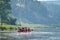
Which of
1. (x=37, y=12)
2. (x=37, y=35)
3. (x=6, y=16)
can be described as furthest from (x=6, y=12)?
(x=37, y=35)

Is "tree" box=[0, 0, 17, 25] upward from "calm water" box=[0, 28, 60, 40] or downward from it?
upward

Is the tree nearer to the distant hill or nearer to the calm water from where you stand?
the distant hill

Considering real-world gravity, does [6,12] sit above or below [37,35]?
above

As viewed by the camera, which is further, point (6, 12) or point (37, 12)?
point (6, 12)

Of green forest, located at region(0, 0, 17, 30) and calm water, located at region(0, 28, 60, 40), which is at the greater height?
green forest, located at region(0, 0, 17, 30)

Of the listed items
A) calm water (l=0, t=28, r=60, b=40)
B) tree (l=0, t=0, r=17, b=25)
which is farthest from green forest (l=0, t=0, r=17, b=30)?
calm water (l=0, t=28, r=60, b=40)

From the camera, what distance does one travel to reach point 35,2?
3.46 metres

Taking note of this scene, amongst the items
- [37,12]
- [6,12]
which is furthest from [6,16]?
[37,12]

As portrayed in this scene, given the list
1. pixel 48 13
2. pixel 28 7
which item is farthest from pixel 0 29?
pixel 48 13

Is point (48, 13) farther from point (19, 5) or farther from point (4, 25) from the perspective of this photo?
point (4, 25)

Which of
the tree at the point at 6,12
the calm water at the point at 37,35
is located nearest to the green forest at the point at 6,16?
the tree at the point at 6,12

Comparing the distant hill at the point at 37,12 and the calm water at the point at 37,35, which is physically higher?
the distant hill at the point at 37,12

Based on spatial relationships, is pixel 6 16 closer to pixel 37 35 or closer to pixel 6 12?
pixel 6 12

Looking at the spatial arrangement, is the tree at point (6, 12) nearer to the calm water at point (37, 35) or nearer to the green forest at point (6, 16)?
the green forest at point (6, 16)
